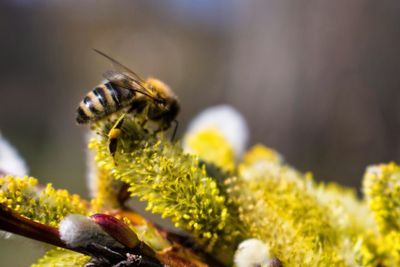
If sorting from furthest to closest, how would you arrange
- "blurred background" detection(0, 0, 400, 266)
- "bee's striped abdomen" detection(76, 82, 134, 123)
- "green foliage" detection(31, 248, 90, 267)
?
"blurred background" detection(0, 0, 400, 266)
"bee's striped abdomen" detection(76, 82, 134, 123)
"green foliage" detection(31, 248, 90, 267)

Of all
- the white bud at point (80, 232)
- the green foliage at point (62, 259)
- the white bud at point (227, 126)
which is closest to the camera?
the white bud at point (80, 232)

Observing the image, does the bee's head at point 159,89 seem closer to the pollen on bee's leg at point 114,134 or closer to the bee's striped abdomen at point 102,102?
the bee's striped abdomen at point 102,102

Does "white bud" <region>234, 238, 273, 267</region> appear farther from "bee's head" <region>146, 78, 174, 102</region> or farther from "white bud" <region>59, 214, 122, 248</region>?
"bee's head" <region>146, 78, 174, 102</region>

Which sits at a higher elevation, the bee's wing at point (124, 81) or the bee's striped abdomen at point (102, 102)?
the bee's wing at point (124, 81)

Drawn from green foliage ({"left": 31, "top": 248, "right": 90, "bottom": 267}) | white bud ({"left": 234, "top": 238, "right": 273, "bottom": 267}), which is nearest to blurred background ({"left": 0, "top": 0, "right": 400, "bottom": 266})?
green foliage ({"left": 31, "top": 248, "right": 90, "bottom": 267})

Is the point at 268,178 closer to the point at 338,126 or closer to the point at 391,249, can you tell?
the point at 391,249

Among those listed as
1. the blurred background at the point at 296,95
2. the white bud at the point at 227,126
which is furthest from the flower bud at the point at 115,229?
the white bud at the point at 227,126

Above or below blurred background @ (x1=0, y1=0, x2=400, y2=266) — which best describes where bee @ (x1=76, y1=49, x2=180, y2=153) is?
below
